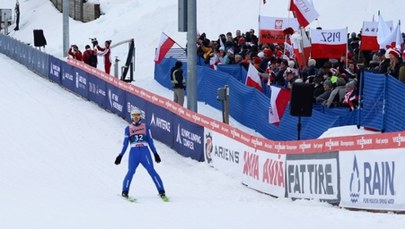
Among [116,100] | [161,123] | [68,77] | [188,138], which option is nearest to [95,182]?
[188,138]

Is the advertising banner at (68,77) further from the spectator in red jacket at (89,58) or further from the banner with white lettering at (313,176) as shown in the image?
the banner with white lettering at (313,176)

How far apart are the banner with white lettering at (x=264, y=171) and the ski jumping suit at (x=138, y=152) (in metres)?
2.08

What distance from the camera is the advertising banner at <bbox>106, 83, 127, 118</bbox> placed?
92.8ft

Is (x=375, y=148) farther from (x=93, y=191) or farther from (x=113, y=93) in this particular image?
(x=113, y=93)

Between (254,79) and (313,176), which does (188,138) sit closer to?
(254,79)

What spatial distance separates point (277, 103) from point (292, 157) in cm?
430

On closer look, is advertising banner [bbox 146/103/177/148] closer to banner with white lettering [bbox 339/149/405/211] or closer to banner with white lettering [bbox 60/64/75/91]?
banner with white lettering [bbox 60/64/75/91]

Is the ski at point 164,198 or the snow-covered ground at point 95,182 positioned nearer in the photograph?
the snow-covered ground at point 95,182

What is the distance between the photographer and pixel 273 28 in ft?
91.0

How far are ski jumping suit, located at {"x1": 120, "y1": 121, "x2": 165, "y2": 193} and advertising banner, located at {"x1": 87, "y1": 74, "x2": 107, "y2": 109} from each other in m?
11.4

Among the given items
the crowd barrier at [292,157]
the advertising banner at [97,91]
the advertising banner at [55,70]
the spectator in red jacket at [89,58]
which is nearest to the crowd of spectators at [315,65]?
the crowd barrier at [292,157]

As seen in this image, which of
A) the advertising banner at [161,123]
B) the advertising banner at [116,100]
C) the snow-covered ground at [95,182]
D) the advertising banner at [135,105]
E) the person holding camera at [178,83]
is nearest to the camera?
the snow-covered ground at [95,182]

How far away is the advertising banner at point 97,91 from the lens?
29.9m

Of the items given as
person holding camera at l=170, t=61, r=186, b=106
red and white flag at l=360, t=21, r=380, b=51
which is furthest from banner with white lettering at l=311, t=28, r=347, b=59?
person holding camera at l=170, t=61, r=186, b=106
